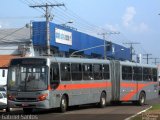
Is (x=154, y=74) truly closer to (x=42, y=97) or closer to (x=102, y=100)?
(x=102, y=100)

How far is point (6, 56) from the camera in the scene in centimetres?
6250

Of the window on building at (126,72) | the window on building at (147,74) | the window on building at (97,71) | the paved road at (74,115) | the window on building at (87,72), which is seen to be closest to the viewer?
the paved road at (74,115)

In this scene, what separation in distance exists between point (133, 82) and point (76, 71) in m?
6.91

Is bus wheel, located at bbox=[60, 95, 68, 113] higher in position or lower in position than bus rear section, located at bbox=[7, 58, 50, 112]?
lower

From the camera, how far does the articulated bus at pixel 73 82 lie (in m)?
23.0

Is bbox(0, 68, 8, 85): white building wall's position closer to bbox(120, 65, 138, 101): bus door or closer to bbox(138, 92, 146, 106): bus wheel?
bbox(138, 92, 146, 106): bus wheel

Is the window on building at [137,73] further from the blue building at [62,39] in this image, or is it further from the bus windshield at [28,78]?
the blue building at [62,39]

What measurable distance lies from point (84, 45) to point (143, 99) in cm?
4046

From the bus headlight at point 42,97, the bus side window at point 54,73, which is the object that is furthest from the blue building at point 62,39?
the bus headlight at point 42,97

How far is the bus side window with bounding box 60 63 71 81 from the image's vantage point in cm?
2447

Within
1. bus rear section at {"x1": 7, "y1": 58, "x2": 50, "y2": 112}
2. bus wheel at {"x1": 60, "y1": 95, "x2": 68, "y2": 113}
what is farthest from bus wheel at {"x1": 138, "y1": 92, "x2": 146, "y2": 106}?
bus rear section at {"x1": 7, "y1": 58, "x2": 50, "y2": 112}

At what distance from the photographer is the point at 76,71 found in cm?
2603

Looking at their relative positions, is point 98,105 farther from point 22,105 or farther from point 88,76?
point 22,105

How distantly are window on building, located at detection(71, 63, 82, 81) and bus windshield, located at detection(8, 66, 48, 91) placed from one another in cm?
276
